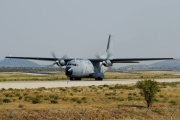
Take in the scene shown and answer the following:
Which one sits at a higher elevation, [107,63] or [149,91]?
[107,63]

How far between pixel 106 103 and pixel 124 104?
1737mm

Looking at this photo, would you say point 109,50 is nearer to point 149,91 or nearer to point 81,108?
point 149,91

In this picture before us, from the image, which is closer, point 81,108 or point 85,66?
point 81,108

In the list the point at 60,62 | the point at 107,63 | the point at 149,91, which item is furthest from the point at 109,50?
the point at 149,91

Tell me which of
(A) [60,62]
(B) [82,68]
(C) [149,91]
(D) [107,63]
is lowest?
(C) [149,91]

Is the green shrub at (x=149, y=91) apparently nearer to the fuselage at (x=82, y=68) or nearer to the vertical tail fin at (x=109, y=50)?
the fuselage at (x=82, y=68)

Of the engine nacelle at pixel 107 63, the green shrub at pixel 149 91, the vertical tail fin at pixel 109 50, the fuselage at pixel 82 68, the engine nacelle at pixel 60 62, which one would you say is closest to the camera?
the green shrub at pixel 149 91

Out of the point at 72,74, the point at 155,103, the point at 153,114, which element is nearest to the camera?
the point at 153,114

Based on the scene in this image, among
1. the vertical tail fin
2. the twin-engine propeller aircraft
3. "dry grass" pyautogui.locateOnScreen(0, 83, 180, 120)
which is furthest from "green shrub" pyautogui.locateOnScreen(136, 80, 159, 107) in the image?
the vertical tail fin

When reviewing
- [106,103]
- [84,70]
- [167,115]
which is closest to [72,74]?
[84,70]

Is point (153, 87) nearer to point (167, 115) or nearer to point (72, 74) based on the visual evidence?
point (167, 115)

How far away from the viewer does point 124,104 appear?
38.6m

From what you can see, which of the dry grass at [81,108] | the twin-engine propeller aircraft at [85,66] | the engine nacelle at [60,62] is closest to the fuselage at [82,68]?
the twin-engine propeller aircraft at [85,66]

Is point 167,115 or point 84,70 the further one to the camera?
point 84,70
